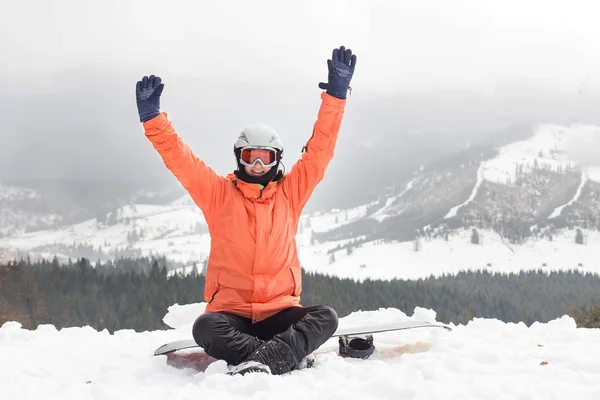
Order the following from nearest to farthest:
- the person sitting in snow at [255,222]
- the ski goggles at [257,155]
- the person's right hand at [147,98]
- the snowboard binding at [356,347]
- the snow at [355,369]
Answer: the snow at [355,369]
the person sitting in snow at [255,222]
the person's right hand at [147,98]
the snowboard binding at [356,347]
the ski goggles at [257,155]

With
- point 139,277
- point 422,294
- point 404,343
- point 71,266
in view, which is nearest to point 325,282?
point 422,294

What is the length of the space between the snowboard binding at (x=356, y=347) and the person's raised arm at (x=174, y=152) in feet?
6.40

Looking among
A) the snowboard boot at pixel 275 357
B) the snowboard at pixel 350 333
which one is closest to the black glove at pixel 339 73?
the snowboard at pixel 350 333

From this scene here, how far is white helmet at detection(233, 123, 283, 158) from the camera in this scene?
213 inches

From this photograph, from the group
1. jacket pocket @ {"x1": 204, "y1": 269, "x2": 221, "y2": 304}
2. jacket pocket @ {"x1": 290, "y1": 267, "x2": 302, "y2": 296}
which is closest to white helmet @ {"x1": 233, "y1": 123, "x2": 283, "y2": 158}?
jacket pocket @ {"x1": 290, "y1": 267, "x2": 302, "y2": 296}

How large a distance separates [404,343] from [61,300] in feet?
207

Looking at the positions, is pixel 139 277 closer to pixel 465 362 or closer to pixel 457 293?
pixel 457 293

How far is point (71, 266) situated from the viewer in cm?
6744

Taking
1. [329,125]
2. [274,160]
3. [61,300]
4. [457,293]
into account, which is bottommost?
[457,293]

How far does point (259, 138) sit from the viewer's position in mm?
5422

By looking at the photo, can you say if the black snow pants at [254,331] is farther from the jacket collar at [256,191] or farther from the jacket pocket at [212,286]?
the jacket collar at [256,191]

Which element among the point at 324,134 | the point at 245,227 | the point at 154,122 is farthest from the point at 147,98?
the point at 324,134

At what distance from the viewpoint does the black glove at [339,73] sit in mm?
5465

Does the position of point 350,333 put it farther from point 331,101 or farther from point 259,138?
point 331,101
